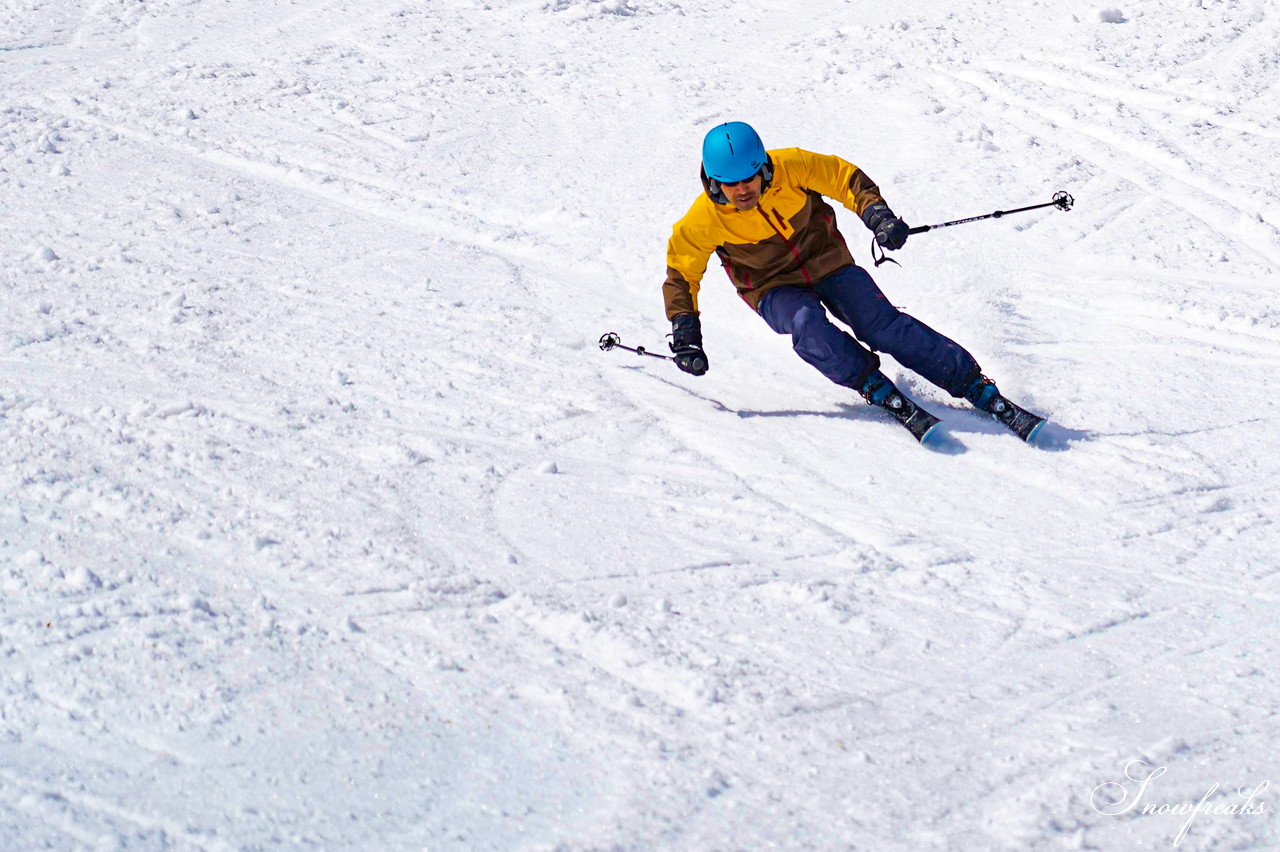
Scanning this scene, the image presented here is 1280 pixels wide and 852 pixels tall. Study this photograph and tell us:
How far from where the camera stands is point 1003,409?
4.52m

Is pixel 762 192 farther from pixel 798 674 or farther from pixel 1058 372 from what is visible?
pixel 798 674

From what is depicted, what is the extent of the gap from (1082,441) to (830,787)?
86.5 inches

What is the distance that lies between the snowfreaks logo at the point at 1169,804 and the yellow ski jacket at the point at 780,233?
8.38 ft

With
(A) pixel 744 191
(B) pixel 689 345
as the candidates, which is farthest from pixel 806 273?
(B) pixel 689 345

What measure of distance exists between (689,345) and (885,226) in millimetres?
881

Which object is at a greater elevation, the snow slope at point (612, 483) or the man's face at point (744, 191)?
the man's face at point (744, 191)

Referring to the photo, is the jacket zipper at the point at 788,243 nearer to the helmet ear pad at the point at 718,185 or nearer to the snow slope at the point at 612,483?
the helmet ear pad at the point at 718,185

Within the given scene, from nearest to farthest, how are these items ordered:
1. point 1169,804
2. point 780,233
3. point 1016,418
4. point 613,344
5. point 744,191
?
point 1169,804 → point 1016,418 → point 744,191 → point 780,233 → point 613,344

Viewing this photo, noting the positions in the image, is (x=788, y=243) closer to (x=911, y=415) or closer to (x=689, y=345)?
(x=689, y=345)

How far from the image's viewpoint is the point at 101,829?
2.58m

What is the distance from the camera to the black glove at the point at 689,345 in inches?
182

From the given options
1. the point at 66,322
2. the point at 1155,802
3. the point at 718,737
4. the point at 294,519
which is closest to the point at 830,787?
the point at 718,737

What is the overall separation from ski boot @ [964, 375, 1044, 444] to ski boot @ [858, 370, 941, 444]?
0.62 ft

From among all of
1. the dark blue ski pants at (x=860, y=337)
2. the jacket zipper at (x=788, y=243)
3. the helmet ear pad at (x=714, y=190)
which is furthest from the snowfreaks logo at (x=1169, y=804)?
the helmet ear pad at (x=714, y=190)
